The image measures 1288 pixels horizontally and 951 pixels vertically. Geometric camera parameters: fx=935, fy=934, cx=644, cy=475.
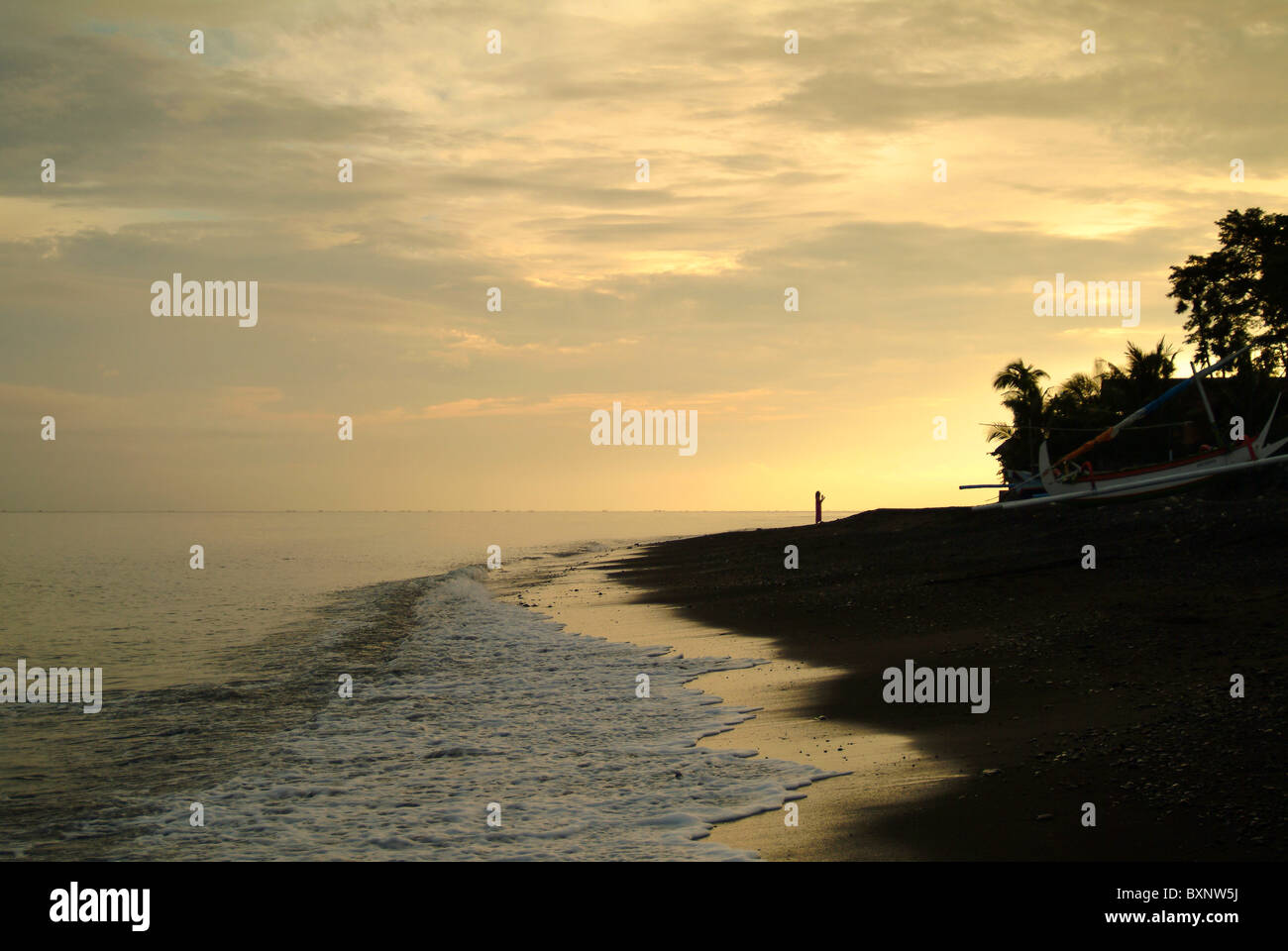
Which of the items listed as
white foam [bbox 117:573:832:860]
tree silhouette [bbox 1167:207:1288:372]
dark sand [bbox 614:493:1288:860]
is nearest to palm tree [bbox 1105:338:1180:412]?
tree silhouette [bbox 1167:207:1288:372]

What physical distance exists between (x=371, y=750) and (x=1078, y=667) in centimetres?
972

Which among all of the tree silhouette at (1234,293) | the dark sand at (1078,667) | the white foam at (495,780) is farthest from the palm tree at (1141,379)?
the white foam at (495,780)

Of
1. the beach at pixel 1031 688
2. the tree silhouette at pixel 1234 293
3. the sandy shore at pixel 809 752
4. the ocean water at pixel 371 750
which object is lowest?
the ocean water at pixel 371 750

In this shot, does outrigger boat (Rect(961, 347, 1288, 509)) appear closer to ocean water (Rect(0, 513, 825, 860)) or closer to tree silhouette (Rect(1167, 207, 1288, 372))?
tree silhouette (Rect(1167, 207, 1288, 372))

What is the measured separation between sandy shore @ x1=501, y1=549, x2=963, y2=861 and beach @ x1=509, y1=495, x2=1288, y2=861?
33 millimetres

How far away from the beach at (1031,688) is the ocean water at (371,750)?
0.96 m

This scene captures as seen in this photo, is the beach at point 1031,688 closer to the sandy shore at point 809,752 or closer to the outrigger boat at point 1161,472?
the sandy shore at point 809,752

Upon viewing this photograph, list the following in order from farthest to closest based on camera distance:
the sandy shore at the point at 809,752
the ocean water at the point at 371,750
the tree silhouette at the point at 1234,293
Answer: the tree silhouette at the point at 1234,293, the ocean water at the point at 371,750, the sandy shore at the point at 809,752

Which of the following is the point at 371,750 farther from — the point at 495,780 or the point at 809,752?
the point at 809,752

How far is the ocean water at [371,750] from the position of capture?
29.2ft

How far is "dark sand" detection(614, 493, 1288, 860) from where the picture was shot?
7641 millimetres

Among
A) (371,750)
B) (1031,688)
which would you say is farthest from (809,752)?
(371,750)
